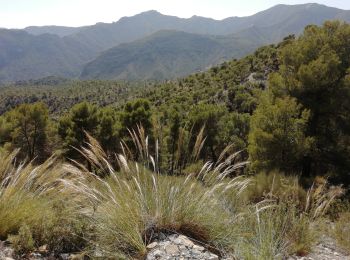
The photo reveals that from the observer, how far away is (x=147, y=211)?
4094mm

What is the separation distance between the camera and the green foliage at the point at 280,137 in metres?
14.1

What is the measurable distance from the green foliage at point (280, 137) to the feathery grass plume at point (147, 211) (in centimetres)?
1023

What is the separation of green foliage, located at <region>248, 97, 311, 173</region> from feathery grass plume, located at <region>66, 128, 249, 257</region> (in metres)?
Answer: 10.2

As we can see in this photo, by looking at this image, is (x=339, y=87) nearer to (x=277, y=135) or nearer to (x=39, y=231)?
(x=277, y=135)

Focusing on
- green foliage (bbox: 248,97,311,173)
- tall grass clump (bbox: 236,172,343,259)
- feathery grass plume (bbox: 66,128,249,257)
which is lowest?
green foliage (bbox: 248,97,311,173)

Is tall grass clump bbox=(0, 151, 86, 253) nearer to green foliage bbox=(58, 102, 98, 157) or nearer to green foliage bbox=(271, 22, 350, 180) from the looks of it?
green foliage bbox=(271, 22, 350, 180)

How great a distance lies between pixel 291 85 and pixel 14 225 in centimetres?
1369

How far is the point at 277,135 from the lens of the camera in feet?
46.6

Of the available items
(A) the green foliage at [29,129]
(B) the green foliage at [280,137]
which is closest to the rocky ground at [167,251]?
(B) the green foliage at [280,137]

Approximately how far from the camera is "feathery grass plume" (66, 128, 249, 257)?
384 cm

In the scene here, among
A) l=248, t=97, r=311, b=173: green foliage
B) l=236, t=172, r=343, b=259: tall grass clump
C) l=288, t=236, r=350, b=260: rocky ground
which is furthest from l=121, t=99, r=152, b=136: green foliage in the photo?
l=236, t=172, r=343, b=259: tall grass clump

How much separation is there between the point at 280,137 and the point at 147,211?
10953 millimetres

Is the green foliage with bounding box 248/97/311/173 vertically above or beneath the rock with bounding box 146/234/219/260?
beneath

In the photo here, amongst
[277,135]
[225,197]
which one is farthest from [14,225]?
[277,135]
